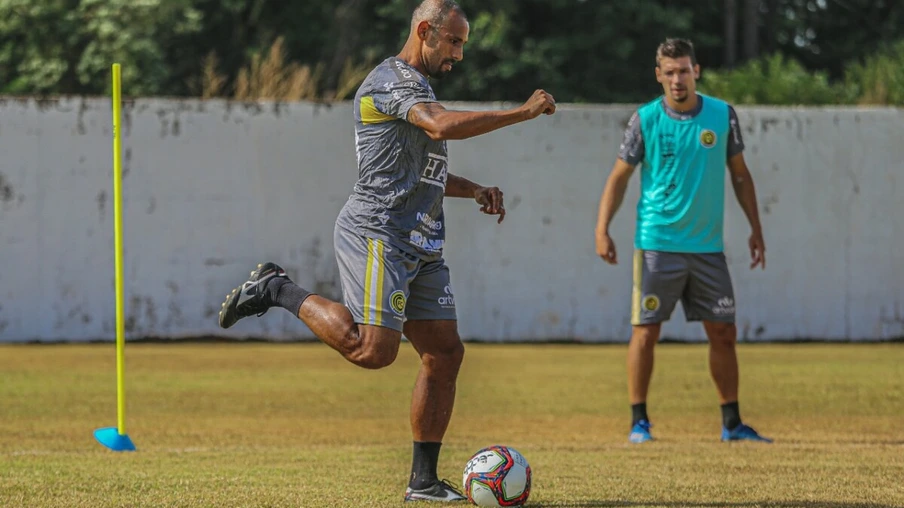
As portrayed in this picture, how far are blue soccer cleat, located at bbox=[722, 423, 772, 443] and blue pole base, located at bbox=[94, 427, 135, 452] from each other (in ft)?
11.4

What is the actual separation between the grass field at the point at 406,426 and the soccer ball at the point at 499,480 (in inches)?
9.5

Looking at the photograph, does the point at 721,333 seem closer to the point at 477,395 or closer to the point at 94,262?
the point at 477,395

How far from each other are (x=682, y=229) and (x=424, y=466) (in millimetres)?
3214

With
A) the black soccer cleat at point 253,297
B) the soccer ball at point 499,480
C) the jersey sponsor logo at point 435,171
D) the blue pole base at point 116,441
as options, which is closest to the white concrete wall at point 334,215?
the blue pole base at point 116,441

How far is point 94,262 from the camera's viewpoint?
15.9m

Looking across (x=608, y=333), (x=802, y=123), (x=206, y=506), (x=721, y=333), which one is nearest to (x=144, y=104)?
(x=608, y=333)

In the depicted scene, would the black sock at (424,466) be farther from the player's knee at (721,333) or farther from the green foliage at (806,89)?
the green foliage at (806,89)

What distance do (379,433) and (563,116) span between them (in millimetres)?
7428

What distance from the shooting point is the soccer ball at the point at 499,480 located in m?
6.02

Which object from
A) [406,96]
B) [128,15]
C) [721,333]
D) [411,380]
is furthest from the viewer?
[128,15]

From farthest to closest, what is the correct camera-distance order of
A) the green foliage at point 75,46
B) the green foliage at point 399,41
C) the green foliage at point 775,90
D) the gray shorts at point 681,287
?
the green foliage at point 399,41, the green foliage at point 75,46, the green foliage at point 775,90, the gray shorts at point 681,287

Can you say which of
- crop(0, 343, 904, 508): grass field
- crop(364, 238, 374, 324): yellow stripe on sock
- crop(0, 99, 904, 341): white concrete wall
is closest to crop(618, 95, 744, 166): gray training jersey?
crop(0, 343, 904, 508): grass field

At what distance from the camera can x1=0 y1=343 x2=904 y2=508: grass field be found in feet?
21.8

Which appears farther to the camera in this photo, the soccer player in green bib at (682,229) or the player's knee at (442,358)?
the soccer player in green bib at (682,229)
